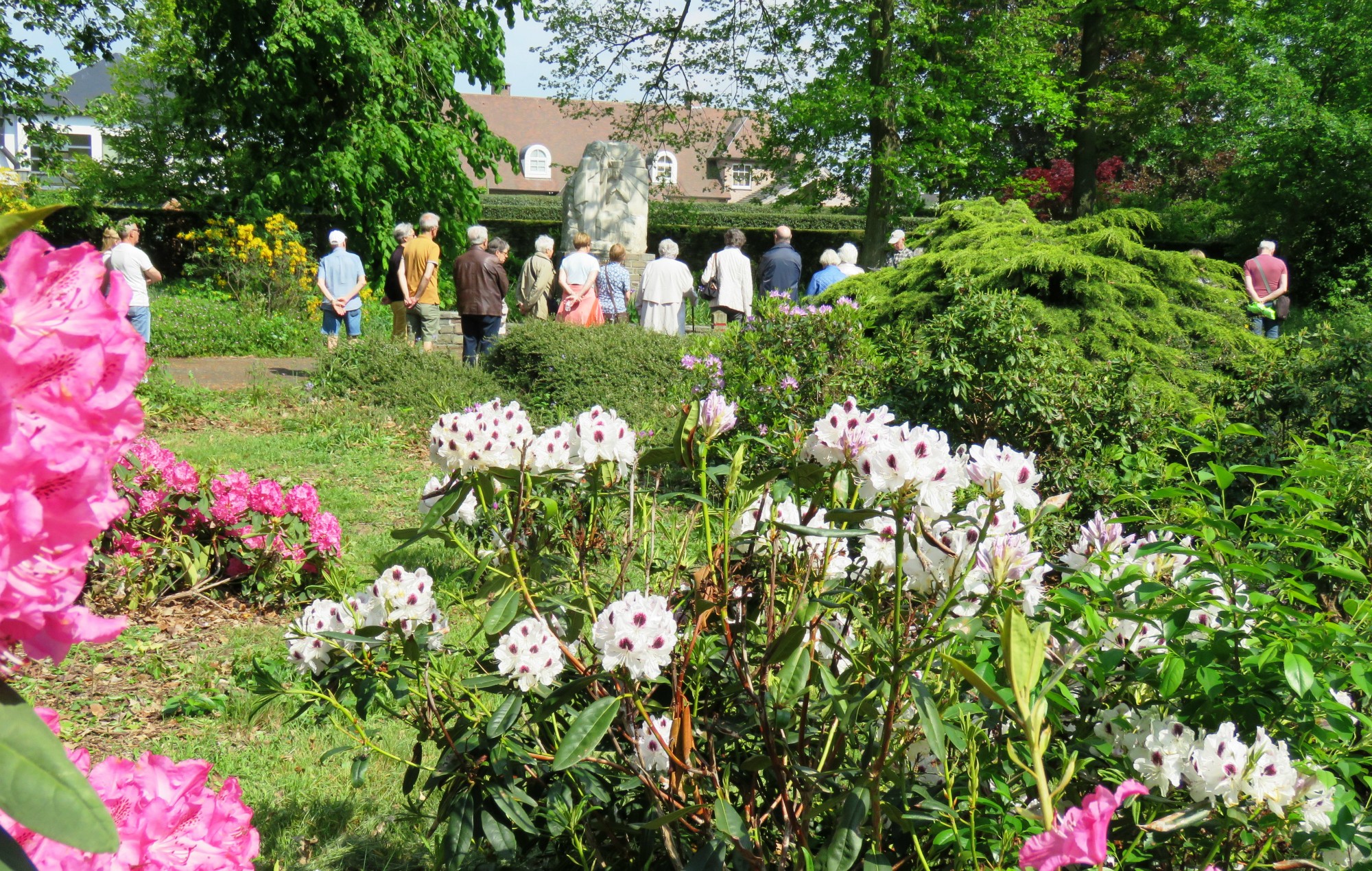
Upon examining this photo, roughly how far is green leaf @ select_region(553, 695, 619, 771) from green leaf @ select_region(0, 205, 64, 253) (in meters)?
1.06

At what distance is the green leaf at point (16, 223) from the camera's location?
59cm

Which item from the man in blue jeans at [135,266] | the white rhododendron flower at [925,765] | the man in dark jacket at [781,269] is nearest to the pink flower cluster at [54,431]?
the white rhododendron flower at [925,765]

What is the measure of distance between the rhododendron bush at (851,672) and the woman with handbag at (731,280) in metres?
8.96

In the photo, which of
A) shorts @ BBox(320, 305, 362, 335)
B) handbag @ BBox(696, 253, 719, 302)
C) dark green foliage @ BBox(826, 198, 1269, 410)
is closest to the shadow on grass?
dark green foliage @ BBox(826, 198, 1269, 410)

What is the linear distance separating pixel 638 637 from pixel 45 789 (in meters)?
1.07

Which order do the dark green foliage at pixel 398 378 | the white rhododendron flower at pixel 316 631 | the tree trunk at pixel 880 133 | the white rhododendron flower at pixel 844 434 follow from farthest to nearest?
the tree trunk at pixel 880 133
the dark green foliage at pixel 398 378
the white rhododendron flower at pixel 316 631
the white rhododendron flower at pixel 844 434

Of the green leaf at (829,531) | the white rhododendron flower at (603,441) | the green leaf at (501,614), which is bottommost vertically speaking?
the green leaf at (501,614)

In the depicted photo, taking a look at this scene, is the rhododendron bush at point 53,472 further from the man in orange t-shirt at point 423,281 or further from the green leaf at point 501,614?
the man in orange t-shirt at point 423,281

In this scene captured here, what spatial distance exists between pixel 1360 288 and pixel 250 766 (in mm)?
22475

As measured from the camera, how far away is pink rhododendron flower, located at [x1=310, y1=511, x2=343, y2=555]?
15.7 feet

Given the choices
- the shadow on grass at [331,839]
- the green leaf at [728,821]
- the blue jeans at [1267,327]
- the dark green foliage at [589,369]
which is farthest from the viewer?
the blue jeans at [1267,327]

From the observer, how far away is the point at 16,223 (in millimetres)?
606

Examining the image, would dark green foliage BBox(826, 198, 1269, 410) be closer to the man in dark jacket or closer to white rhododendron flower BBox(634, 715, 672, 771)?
the man in dark jacket

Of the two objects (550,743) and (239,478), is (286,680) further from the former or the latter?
(550,743)
